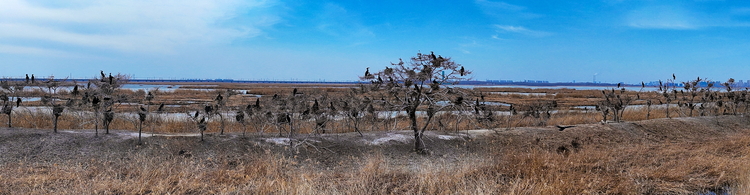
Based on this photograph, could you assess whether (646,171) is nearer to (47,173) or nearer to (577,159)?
(577,159)

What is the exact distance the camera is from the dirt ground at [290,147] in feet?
28.6

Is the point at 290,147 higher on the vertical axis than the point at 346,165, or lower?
higher

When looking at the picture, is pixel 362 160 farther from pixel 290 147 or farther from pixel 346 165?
pixel 290 147

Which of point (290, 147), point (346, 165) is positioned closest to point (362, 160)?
point (346, 165)

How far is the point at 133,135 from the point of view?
10.3 m

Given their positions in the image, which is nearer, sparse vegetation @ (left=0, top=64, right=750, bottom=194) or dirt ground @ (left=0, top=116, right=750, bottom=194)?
sparse vegetation @ (left=0, top=64, right=750, bottom=194)

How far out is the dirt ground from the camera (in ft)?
28.6

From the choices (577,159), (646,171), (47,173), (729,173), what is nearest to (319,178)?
(47,173)

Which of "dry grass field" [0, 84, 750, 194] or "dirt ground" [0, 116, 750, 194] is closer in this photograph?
"dry grass field" [0, 84, 750, 194]

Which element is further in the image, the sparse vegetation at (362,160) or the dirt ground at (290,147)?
the dirt ground at (290,147)

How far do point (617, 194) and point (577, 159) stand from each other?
6.80 feet

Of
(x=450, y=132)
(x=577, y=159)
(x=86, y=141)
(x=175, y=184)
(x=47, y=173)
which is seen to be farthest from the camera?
(x=450, y=132)

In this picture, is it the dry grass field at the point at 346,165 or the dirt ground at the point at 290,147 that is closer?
the dry grass field at the point at 346,165

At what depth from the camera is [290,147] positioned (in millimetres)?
9828
